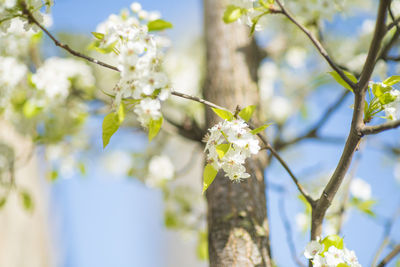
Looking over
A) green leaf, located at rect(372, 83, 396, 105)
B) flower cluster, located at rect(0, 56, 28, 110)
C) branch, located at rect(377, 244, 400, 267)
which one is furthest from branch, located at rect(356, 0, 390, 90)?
flower cluster, located at rect(0, 56, 28, 110)

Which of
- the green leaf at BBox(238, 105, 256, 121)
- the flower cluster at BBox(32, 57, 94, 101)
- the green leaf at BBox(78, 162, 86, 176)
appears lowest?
the green leaf at BBox(238, 105, 256, 121)

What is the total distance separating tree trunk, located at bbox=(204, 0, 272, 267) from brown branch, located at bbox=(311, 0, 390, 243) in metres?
0.23

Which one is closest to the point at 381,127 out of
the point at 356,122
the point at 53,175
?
the point at 356,122

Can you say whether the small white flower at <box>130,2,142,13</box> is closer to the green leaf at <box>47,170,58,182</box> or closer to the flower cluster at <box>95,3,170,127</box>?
the flower cluster at <box>95,3,170,127</box>

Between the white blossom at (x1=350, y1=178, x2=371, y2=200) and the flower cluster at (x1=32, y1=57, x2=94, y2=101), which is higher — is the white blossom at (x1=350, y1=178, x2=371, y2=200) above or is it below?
below

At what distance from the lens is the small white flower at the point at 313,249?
2.59 ft

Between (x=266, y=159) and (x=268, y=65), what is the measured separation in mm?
1619

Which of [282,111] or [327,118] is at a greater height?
[282,111]

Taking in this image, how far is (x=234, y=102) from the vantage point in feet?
4.20

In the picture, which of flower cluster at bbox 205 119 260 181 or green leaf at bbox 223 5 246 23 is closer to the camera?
flower cluster at bbox 205 119 260 181

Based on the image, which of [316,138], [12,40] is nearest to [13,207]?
[12,40]

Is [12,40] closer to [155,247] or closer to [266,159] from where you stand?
[266,159]

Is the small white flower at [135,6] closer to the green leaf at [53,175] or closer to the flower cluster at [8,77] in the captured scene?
the flower cluster at [8,77]

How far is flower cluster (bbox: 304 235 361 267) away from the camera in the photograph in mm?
750
